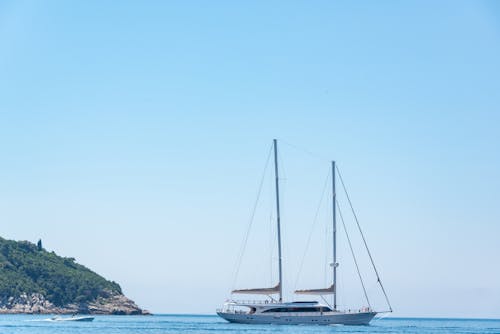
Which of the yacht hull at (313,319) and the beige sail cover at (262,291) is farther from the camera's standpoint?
the beige sail cover at (262,291)

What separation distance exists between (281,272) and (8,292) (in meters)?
113

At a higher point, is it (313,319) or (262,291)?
(262,291)

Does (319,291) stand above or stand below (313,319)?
above

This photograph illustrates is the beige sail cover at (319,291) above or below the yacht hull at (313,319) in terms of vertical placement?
above

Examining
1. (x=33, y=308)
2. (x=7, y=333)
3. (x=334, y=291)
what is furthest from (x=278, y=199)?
(x=33, y=308)

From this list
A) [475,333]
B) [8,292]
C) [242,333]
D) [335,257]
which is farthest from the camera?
[8,292]

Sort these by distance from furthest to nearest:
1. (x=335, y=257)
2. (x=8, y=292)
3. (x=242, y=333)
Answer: (x=8, y=292), (x=335, y=257), (x=242, y=333)

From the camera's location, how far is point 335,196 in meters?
108

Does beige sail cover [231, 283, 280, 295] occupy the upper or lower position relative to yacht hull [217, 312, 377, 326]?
upper

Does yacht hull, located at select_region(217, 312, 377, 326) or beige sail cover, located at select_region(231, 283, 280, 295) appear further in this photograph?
beige sail cover, located at select_region(231, 283, 280, 295)

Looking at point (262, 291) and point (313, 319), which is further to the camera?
point (262, 291)

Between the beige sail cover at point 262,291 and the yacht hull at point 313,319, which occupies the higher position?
the beige sail cover at point 262,291

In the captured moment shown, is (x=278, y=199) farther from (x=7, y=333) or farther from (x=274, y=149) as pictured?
(x=7, y=333)

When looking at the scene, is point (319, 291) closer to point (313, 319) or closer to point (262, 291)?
point (313, 319)
